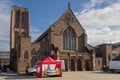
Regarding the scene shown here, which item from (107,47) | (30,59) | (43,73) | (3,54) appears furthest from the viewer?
(3,54)

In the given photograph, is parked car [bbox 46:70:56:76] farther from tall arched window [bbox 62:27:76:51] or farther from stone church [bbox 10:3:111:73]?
tall arched window [bbox 62:27:76:51]

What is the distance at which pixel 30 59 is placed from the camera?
177 ft

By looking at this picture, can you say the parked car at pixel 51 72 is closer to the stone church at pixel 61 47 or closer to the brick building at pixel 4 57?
the stone church at pixel 61 47

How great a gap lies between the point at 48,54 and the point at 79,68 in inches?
340

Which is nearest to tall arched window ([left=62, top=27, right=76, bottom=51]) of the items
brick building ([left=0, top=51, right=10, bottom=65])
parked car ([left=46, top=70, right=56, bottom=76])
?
parked car ([left=46, top=70, right=56, bottom=76])

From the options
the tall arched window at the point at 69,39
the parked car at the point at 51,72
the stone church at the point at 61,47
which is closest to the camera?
the parked car at the point at 51,72

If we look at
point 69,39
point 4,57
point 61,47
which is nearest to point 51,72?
point 61,47

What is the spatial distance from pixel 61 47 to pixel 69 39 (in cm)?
327

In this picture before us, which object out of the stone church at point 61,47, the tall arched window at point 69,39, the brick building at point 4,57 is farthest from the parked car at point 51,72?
the brick building at point 4,57

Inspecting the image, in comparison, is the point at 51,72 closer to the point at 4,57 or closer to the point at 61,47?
the point at 61,47

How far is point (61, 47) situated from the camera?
60469mm

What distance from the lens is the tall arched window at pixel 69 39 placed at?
201 ft

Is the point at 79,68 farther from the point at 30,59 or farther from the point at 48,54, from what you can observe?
the point at 30,59

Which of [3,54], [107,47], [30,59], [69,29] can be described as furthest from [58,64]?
[3,54]
